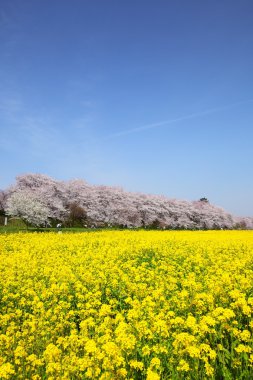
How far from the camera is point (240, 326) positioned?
587 cm

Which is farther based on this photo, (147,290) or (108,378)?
(147,290)

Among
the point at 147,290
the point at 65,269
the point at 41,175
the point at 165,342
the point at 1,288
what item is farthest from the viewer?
the point at 41,175

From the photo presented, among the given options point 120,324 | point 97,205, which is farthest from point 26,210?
point 120,324

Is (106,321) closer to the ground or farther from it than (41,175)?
closer to the ground

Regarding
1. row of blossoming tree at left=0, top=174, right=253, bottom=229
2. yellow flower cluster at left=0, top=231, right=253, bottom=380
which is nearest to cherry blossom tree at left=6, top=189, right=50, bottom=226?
row of blossoming tree at left=0, top=174, right=253, bottom=229

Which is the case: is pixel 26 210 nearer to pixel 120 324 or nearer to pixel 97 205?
pixel 97 205

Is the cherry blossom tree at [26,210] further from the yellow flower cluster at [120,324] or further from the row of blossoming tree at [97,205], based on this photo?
the yellow flower cluster at [120,324]

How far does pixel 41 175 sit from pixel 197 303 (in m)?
55.4

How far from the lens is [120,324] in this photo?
537 cm

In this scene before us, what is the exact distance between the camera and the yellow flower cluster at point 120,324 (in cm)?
461

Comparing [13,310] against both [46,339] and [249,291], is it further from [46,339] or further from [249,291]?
[249,291]

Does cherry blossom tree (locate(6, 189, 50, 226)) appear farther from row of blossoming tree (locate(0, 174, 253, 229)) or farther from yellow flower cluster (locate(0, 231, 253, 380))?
yellow flower cluster (locate(0, 231, 253, 380))

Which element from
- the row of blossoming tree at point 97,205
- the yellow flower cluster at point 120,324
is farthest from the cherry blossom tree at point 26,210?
the yellow flower cluster at point 120,324

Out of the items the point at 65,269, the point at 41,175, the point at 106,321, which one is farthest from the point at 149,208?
the point at 106,321
